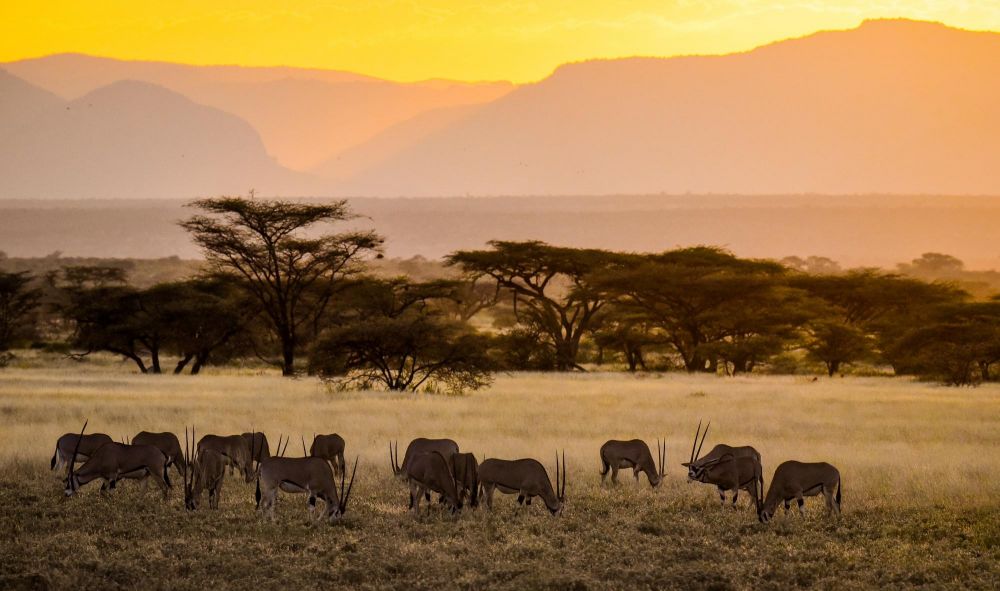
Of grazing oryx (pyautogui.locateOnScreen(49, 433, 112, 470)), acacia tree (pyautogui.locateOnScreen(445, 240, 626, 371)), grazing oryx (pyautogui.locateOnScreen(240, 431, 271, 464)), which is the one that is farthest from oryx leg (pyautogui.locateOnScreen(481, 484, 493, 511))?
acacia tree (pyautogui.locateOnScreen(445, 240, 626, 371))

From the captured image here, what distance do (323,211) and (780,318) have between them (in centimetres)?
1985

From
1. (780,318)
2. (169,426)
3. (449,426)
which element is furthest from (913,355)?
(169,426)

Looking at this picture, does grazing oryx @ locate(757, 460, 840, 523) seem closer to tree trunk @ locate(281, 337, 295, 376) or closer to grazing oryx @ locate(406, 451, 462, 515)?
grazing oryx @ locate(406, 451, 462, 515)

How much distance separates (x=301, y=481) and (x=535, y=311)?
1562 inches

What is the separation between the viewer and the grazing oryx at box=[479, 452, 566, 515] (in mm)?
14680

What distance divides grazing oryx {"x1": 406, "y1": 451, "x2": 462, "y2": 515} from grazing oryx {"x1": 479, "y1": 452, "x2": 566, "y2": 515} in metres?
0.43

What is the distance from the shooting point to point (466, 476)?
14.8m

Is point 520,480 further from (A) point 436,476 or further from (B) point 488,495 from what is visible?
(A) point 436,476

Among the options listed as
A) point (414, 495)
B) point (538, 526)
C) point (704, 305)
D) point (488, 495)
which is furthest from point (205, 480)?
point (704, 305)

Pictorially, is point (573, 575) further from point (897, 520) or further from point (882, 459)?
point (882, 459)

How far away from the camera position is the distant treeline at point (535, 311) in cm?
4550

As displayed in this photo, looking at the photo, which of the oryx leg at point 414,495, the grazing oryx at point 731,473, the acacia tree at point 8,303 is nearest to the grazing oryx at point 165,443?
the oryx leg at point 414,495

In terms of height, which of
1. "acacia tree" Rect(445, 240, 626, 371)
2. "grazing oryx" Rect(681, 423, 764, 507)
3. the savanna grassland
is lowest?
the savanna grassland

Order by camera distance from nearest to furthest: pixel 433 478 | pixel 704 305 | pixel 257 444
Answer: pixel 433 478, pixel 257 444, pixel 704 305
